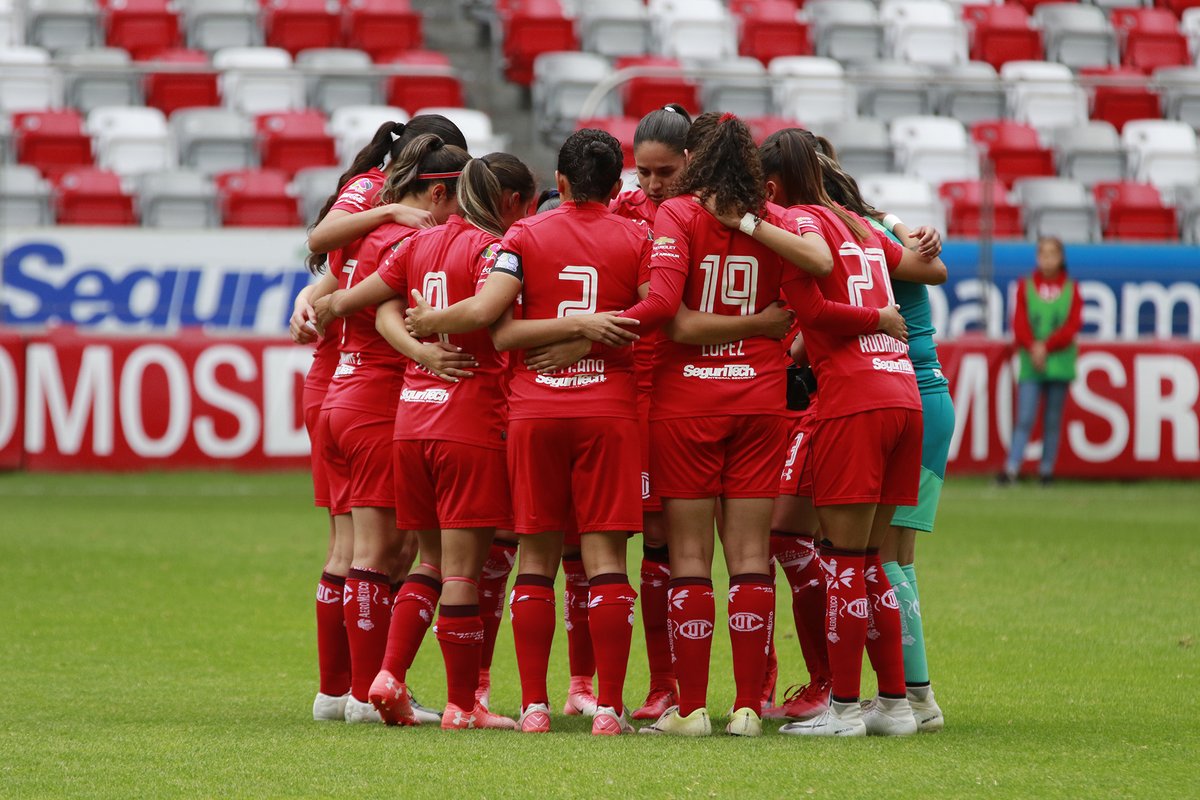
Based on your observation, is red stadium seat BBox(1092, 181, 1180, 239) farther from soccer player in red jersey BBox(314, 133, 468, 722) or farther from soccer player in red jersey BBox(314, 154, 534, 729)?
soccer player in red jersey BBox(314, 154, 534, 729)

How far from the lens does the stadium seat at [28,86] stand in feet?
52.7

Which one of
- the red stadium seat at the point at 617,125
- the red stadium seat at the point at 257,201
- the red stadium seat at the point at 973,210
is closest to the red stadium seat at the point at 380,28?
the red stadium seat at the point at 257,201

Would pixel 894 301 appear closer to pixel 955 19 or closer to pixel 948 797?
pixel 948 797

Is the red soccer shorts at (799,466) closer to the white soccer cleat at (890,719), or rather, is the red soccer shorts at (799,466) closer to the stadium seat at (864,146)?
the white soccer cleat at (890,719)

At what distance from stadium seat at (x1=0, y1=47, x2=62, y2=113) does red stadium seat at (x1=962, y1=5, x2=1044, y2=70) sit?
1038 cm

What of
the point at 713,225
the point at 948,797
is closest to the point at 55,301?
the point at 713,225

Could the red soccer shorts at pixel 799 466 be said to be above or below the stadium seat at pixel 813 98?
below

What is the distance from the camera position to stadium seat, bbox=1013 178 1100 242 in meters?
16.9

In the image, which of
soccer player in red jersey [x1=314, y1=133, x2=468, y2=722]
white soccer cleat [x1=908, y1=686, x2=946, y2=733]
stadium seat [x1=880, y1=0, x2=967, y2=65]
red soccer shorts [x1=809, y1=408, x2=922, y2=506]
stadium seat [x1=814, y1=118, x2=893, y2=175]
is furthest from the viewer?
stadium seat [x1=880, y1=0, x2=967, y2=65]

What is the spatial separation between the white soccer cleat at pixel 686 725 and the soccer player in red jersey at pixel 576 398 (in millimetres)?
152

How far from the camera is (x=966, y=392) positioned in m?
15.0

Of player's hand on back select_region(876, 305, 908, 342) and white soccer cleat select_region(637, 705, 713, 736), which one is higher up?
player's hand on back select_region(876, 305, 908, 342)

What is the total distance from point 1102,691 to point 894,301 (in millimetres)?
1767

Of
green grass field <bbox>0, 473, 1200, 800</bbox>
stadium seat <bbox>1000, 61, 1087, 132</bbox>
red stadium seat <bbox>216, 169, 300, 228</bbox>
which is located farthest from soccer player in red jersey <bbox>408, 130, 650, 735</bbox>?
stadium seat <bbox>1000, 61, 1087, 132</bbox>
